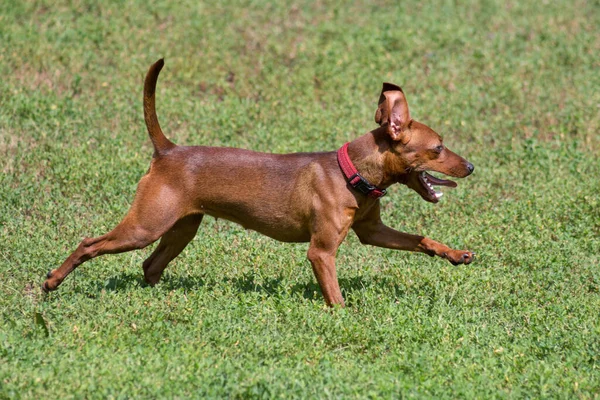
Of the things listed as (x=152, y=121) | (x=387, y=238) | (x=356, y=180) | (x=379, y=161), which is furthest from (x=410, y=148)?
(x=152, y=121)

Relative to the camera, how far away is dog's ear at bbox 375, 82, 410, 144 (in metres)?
7.02

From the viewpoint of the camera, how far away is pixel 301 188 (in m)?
7.35

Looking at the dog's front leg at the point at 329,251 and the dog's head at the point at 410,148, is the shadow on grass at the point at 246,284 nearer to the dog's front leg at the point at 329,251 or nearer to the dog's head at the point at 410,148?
the dog's front leg at the point at 329,251

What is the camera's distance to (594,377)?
607 cm

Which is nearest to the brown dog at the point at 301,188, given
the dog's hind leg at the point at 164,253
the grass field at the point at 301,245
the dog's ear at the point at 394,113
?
the dog's ear at the point at 394,113

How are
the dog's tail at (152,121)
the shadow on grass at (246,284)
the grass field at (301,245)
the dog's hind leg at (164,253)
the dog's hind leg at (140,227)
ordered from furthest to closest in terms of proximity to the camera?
1. the dog's hind leg at (164,253)
2. the shadow on grass at (246,284)
3. the dog's tail at (152,121)
4. the dog's hind leg at (140,227)
5. the grass field at (301,245)

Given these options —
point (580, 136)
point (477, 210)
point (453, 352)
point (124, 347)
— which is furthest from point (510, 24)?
A: point (124, 347)

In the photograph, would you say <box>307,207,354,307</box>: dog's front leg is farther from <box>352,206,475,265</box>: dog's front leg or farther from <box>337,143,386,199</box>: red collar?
<box>352,206,475,265</box>: dog's front leg

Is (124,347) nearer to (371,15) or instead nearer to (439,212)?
(439,212)

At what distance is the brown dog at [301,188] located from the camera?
23.5 ft

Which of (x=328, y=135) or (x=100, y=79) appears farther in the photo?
(x=100, y=79)

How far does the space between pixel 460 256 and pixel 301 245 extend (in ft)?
7.32

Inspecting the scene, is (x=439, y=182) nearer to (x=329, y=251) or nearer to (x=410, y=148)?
(x=410, y=148)

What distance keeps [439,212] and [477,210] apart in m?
0.43
